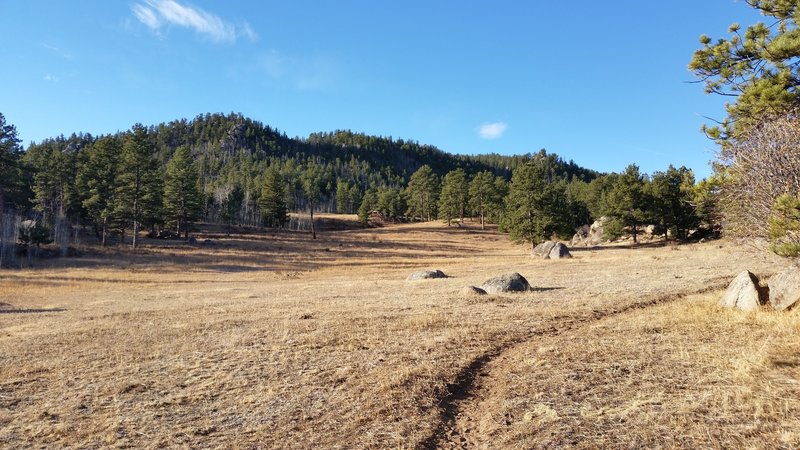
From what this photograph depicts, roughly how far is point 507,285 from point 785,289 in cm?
1095

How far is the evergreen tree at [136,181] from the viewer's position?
5762cm

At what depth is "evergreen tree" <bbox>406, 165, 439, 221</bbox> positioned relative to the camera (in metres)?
109

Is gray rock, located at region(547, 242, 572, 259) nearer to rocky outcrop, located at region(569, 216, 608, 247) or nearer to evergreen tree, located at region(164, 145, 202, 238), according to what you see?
rocky outcrop, located at region(569, 216, 608, 247)

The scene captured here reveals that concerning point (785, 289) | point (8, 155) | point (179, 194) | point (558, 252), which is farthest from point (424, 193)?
point (785, 289)

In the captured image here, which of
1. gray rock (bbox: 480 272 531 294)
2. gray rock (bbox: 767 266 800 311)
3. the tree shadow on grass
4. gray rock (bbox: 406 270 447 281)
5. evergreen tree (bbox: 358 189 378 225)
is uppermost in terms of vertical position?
evergreen tree (bbox: 358 189 378 225)

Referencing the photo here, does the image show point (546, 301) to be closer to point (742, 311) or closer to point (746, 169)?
point (742, 311)

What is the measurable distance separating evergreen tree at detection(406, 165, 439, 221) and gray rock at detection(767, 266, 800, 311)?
314ft

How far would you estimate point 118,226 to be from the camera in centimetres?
5938

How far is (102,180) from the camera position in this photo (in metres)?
61.1

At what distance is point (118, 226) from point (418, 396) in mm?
63802

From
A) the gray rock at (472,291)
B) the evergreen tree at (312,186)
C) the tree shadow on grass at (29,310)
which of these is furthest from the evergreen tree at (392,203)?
the gray rock at (472,291)

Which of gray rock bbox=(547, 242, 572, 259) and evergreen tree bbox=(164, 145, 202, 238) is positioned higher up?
evergreen tree bbox=(164, 145, 202, 238)

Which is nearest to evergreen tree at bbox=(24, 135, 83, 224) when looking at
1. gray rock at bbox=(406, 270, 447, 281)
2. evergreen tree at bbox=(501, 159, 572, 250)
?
gray rock at bbox=(406, 270, 447, 281)

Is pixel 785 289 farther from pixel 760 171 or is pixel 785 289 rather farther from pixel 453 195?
pixel 453 195
